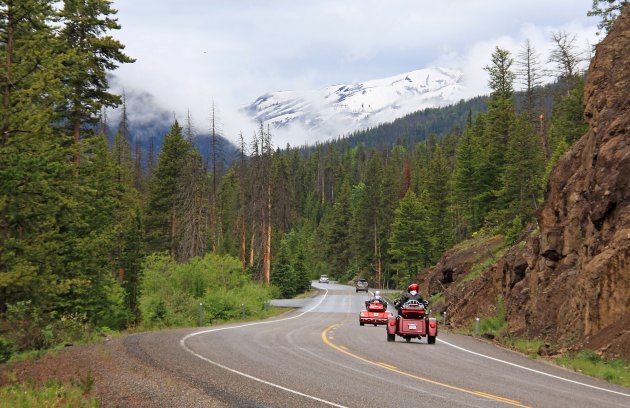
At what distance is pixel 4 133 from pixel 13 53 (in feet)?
9.44

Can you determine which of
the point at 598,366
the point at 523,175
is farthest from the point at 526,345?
the point at 523,175

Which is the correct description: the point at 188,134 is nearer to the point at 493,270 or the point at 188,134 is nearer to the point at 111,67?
the point at 111,67

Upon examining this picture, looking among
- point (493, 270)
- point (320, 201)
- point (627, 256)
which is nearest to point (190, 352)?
point (627, 256)

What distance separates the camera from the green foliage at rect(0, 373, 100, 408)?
9.11 metres

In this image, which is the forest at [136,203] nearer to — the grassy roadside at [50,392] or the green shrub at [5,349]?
the green shrub at [5,349]

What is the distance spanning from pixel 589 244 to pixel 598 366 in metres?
6.17

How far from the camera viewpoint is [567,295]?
780 inches

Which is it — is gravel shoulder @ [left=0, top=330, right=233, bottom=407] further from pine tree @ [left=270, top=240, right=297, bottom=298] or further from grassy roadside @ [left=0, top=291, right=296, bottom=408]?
pine tree @ [left=270, top=240, right=297, bottom=298]

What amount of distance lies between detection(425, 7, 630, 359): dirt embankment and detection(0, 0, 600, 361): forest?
10755mm

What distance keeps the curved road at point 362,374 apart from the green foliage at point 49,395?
1.98m

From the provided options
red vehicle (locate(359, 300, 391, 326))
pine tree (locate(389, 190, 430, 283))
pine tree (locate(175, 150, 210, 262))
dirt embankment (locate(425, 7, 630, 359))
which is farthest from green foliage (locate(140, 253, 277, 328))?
pine tree (locate(389, 190, 430, 283))

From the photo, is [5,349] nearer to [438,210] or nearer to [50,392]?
[50,392]

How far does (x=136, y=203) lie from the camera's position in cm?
5041

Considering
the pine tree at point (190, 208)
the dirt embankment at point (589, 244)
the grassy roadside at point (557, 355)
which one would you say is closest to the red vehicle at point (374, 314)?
the grassy roadside at point (557, 355)
